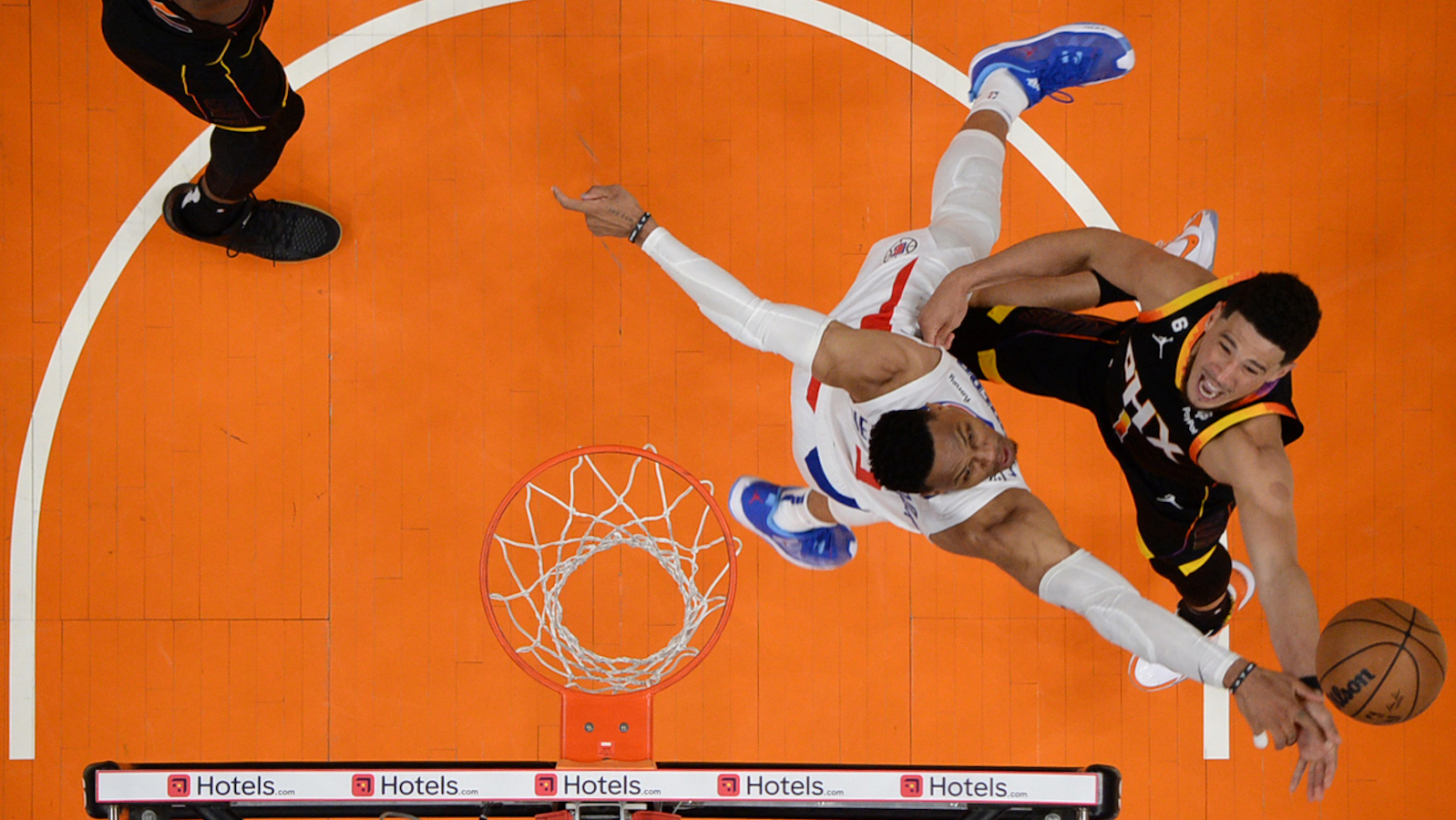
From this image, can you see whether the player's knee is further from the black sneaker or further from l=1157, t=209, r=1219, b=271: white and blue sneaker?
l=1157, t=209, r=1219, b=271: white and blue sneaker

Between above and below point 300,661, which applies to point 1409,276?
above

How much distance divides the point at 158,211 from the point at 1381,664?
594cm

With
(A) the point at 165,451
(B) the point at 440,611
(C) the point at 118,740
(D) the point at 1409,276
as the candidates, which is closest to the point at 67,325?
(A) the point at 165,451

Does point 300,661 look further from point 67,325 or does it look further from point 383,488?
point 67,325

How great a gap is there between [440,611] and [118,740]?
183 centimetres

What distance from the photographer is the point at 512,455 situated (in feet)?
16.2

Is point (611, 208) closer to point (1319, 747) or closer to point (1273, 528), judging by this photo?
point (1273, 528)

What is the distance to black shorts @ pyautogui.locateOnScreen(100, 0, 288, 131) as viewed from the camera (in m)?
3.72

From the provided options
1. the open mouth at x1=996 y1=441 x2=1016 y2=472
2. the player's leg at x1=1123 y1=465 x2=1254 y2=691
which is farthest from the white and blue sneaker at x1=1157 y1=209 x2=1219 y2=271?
the open mouth at x1=996 y1=441 x2=1016 y2=472

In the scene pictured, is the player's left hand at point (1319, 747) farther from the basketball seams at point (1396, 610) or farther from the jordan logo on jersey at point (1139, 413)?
the jordan logo on jersey at point (1139, 413)

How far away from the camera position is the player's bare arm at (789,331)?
322 cm

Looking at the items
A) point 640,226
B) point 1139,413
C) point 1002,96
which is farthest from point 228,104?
point 1139,413

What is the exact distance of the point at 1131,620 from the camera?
115 inches

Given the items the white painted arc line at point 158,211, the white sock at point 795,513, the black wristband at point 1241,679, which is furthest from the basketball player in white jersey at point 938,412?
the white painted arc line at point 158,211
